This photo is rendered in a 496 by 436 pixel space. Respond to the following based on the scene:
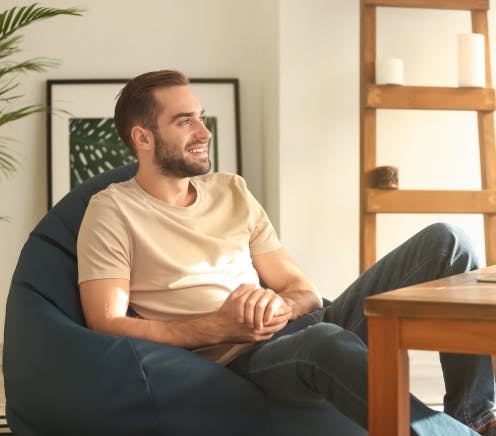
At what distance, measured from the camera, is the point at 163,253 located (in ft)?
7.55

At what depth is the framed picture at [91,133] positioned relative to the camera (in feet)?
14.6

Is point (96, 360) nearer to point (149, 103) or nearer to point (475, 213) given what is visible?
point (149, 103)

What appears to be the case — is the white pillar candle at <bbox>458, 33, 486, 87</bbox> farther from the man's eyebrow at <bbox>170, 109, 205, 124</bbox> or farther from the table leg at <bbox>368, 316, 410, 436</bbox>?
the table leg at <bbox>368, 316, 410, 436</bbox>

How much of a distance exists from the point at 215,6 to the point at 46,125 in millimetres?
940

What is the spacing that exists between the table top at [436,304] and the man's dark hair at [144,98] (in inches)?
41.3

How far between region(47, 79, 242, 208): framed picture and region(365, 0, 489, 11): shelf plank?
89cm

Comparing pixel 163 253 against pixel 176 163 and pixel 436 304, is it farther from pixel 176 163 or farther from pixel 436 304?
pixel 436 304

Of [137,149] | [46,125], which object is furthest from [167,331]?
[46,125]

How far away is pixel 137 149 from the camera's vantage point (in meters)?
2.51

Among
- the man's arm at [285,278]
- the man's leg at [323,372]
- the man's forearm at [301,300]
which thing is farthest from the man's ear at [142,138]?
the man's leg at [323,372]

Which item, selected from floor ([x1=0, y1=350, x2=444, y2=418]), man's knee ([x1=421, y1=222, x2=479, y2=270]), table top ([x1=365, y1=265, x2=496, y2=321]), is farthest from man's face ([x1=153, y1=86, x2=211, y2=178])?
floor ([x1=0, y1=350, x2=444, y2=418])

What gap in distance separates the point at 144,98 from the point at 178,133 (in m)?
0.12

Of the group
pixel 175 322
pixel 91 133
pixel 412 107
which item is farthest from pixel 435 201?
pixel 175 322

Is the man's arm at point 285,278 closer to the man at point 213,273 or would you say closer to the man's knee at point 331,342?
the man at point 213,273
